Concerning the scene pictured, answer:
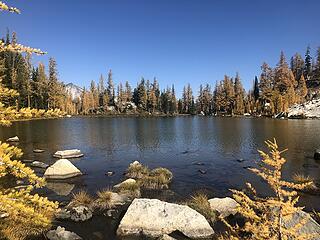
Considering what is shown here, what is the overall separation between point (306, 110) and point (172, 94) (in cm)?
8895

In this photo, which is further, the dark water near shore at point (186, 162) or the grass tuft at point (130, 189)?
the dark water near shore at point (186, 162)

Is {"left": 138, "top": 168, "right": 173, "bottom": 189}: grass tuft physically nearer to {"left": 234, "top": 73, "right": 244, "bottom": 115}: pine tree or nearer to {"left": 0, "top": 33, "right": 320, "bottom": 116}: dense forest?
{"left": 0, "top": 33, "right": 320, "bottom": 116}: dense forest

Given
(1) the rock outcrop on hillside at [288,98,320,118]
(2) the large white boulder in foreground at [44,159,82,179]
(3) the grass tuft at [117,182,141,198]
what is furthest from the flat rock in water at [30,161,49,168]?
(1) the rock outcrop on hillside at [288,98,320,118]

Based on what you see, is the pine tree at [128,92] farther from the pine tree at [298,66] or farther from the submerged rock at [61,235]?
the submerged rock at [61,235]

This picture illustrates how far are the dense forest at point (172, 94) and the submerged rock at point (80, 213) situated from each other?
3605 inches

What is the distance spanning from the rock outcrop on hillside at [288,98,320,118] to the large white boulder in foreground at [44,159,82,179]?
108m

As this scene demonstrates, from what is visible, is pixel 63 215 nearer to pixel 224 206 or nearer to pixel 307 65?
pixel 224 206

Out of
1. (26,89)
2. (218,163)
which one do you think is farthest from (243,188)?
(26,89)

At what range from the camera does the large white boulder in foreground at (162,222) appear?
13062 millimetres

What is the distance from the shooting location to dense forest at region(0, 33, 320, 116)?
114 m

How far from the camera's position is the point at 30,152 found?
3550 centimetres

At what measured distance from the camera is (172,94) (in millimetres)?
186250

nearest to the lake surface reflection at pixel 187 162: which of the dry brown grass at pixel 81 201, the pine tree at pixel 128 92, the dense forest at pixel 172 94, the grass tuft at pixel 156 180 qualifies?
the grass tuft at pixel 156 180

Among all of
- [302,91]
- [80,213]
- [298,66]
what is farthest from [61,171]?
[298,66]
